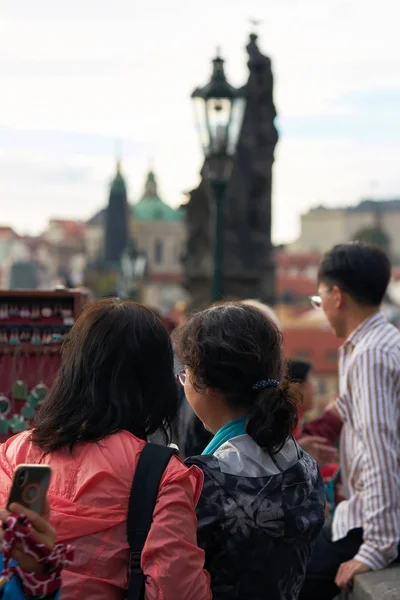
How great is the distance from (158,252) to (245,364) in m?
129

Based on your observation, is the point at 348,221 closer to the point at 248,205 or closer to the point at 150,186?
the point at 150,186

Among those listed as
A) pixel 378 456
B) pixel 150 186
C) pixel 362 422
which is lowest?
pixel 378 456

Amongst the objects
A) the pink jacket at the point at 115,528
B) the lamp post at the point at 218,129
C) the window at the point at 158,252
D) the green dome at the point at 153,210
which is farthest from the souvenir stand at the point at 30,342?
the window at the point at 158,252

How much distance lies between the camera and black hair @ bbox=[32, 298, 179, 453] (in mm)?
2342

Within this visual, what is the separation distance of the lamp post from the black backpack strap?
5793mm

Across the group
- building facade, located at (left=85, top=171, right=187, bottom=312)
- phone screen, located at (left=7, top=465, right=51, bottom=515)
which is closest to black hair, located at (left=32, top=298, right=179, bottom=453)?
phone screen, located at (left=7, top=465, right=51, bottom=515)

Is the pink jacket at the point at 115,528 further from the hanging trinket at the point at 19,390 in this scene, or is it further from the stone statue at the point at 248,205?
the stone statue at the point at 248,205

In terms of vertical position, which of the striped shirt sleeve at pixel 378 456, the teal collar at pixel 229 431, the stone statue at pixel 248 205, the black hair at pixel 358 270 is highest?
the stone statue at pixel 248 205

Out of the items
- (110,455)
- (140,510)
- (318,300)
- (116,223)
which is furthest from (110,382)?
(116,223)

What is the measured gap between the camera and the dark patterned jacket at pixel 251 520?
2.44m

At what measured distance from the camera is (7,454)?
2.41 meters

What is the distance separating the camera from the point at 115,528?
7.41 ft

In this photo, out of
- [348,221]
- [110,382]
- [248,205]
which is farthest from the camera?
[348,221]

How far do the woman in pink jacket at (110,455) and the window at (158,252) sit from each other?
127508mm
